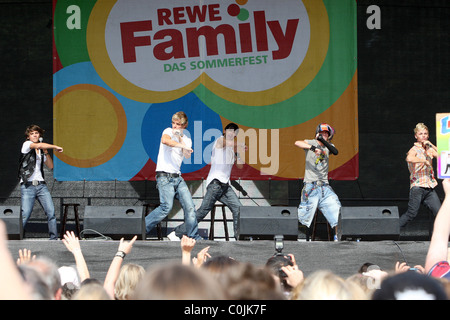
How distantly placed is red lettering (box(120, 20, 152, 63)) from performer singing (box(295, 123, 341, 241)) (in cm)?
321

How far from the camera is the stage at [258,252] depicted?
567cm

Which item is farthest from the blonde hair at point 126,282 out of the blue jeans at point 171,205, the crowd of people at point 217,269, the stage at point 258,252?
the blue jeans at point 171,205

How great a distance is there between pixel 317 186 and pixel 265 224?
1.10m

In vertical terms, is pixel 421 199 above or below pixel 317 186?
below

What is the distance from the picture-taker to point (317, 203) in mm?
6949

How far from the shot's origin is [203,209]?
23.2 feet

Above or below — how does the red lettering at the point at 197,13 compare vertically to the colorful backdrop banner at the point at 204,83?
above

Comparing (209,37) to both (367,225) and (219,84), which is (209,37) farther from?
(367,225)

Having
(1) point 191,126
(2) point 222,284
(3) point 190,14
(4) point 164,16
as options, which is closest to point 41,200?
(1) point 191,126

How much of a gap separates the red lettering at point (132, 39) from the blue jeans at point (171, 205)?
2.77 metres

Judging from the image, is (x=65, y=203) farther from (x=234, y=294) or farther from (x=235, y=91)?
(x=234, y=294)

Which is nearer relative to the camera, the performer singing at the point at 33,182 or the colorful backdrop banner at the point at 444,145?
the colorful backdrop banner at the point at 444,145

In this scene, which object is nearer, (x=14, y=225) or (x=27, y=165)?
(x=14, y=225)

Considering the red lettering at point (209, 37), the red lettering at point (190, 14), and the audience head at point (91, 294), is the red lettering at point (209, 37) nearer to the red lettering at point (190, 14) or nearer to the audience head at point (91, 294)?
the red lettering at point (190, 14)
